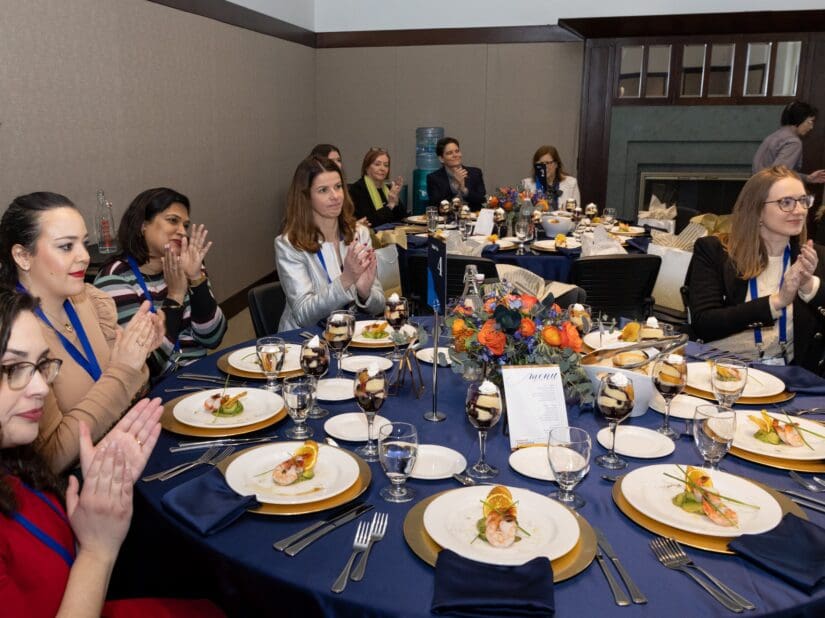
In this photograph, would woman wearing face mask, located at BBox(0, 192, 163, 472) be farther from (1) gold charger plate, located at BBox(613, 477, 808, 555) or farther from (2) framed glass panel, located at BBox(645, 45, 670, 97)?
(2) framed glass panel, located at BBox(645, 45, 670, 97)

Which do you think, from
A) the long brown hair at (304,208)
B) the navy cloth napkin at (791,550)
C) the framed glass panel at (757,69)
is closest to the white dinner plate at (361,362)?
the long brown hair at (304,208)

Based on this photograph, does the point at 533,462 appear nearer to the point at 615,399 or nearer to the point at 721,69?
the point at 615,399

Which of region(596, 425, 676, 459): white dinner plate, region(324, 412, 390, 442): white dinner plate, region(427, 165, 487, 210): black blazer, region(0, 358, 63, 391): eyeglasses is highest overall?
region(427, 165, 487, 210): black blazer

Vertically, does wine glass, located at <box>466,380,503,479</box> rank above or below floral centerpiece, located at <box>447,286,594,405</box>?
below

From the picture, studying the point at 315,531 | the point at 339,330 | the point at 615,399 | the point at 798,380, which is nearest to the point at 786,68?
the point at 798,380

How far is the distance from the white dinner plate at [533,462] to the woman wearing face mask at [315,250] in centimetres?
154

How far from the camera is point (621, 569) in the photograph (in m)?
1.33

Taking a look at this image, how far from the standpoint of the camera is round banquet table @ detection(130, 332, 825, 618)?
49.3 inches

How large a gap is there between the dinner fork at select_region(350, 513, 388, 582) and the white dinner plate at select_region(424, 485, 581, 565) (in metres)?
0.09

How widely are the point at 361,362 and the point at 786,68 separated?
7.65 metres

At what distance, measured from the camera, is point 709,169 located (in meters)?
8.41

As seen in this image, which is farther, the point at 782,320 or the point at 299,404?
the point at 782,320

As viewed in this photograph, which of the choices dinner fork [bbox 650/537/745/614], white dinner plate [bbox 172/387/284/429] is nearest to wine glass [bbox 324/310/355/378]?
white dinner plate [bbox 172/387/284/429]

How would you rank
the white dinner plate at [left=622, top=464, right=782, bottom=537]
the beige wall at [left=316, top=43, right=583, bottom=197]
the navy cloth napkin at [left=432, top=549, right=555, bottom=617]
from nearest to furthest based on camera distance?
the navy cloth napkin at [left=432, top=549, right=555, bottom=617] < the white dinner plate at [left=622, top=464, right=782, bottom=537] < the beige wall at [left=316, top=43, right=583, bottom=197]
